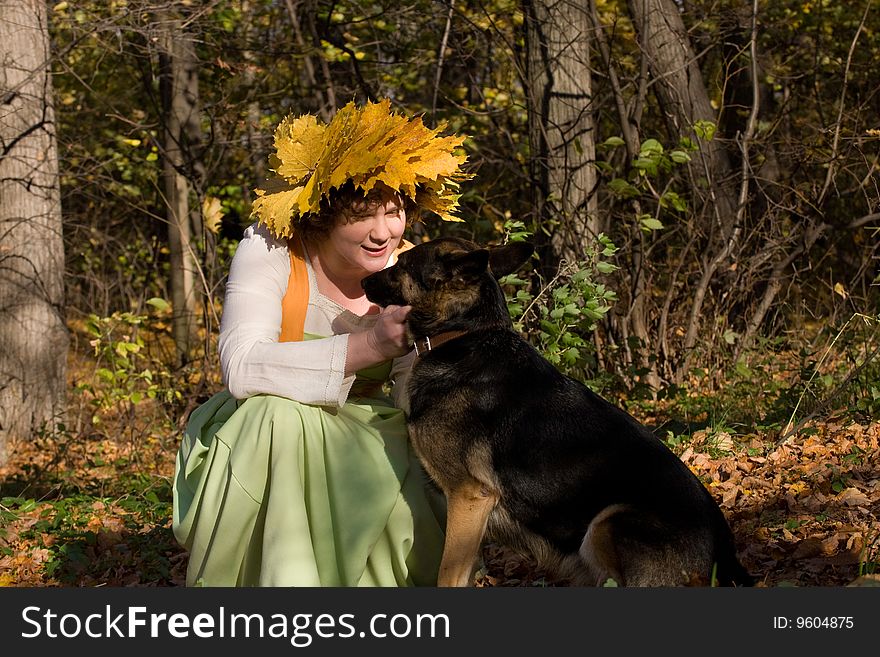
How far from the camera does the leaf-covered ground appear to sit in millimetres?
4629

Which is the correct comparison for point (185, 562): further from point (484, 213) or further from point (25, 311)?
point (484, 213)

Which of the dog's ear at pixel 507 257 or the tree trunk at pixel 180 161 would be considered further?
the tree trunk at pixel 180 161

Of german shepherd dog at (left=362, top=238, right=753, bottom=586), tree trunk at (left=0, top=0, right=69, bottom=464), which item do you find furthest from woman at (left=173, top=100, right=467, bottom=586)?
tree trunk at (left=0, top=0, right=69, bottom=464)

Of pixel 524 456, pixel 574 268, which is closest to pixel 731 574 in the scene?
pixel 524 456

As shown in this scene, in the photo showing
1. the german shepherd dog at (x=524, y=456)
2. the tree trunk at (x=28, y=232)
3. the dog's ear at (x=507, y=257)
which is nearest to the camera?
the german shepherd dog at (x=524, y=456)

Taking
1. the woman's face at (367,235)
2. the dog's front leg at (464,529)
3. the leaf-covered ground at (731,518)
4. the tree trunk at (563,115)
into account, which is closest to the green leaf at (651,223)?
the tree trunk at (563,115)

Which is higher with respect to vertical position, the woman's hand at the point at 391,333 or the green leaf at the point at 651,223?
the green leaf at the point at 651,223

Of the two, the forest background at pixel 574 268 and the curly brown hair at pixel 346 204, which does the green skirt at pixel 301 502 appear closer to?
the curly brown hair at pixel 346 204

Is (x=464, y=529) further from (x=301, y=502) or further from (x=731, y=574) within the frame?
(x=731, y=574)

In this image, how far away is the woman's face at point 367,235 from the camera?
14.4ft

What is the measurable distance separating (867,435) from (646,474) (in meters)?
3.07

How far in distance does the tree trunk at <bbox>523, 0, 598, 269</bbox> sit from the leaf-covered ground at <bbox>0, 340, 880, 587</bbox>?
164 cm

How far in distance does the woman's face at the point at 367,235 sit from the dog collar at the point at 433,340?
0.54m

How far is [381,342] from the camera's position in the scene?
161 inches
